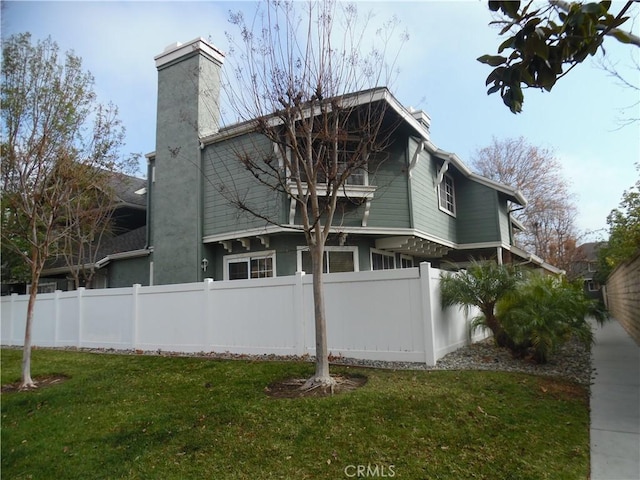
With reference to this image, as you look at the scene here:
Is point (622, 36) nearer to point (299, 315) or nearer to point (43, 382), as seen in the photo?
point (299, 315)

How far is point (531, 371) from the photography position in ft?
22.5

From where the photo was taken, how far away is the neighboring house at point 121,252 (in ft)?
49.9

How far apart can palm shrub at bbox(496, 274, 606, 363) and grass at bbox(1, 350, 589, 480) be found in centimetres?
98

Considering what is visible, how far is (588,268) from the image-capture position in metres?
43.1

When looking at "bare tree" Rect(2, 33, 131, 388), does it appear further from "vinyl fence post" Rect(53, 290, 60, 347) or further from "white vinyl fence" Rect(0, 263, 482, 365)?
"vinyl fence post" Rect(53, 290, 60, 347)

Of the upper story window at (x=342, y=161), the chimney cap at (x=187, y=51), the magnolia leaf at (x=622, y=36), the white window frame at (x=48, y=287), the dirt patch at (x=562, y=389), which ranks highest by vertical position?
the chimney cap at (x=187, y=51)

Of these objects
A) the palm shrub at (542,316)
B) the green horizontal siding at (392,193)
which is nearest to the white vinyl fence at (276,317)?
the palm shrub at (542,316)

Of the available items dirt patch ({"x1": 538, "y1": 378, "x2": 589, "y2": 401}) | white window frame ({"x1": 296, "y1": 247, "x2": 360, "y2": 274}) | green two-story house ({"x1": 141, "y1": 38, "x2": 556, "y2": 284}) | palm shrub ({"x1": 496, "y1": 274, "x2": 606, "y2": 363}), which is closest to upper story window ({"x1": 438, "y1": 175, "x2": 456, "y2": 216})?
green two-story house ({"x1": 141, "y1": 38, "x2": 556, "y2": 284})

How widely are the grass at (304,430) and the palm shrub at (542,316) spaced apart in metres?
0.98

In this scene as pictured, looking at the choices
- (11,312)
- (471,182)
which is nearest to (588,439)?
(471,182)

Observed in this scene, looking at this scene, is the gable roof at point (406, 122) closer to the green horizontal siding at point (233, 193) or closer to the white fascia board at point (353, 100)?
the white fascia board at point (353, 100)

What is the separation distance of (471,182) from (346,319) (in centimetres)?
1021

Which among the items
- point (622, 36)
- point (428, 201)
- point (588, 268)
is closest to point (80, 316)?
point (428, 201)

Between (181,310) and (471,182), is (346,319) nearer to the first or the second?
(181,310)
